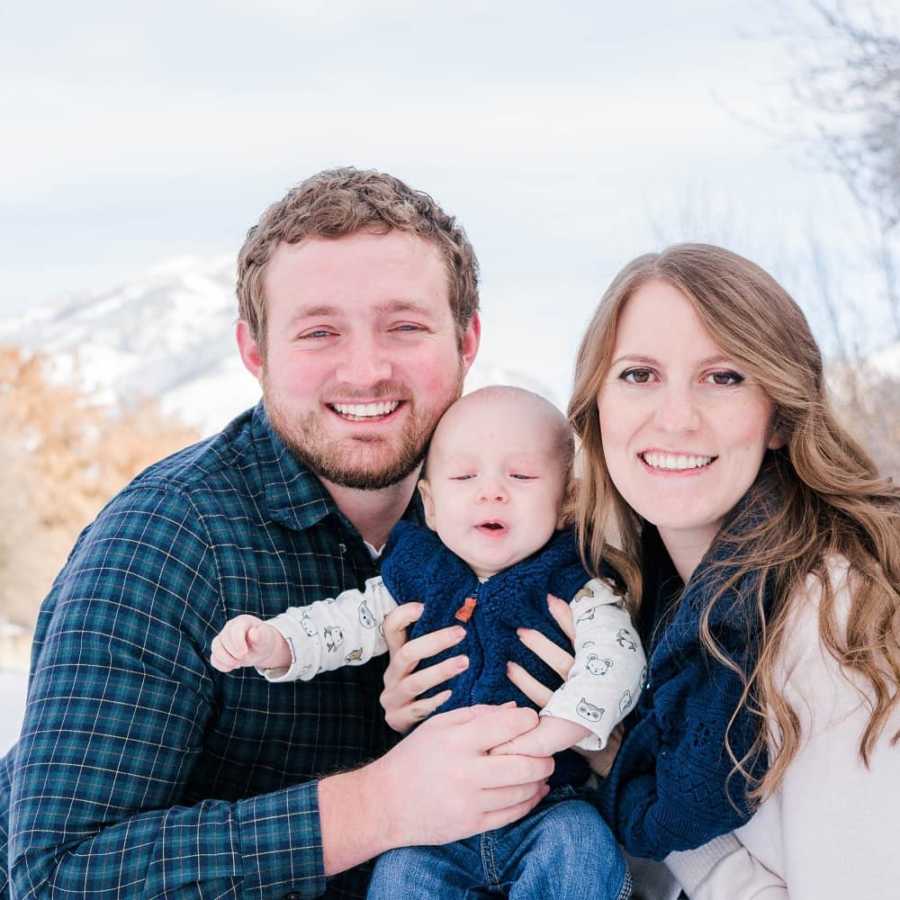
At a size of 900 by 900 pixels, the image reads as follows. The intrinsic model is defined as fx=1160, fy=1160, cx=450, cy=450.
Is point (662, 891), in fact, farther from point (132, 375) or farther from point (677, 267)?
point (132, 375)

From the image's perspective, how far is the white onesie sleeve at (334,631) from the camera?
7.44ft

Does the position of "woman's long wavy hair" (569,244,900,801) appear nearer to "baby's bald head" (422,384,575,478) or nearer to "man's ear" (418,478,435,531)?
"baby's bald head" (422,384,575,478)

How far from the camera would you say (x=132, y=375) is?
92.3 ft

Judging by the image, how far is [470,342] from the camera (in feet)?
9.91

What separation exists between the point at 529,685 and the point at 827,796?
1.86 ft

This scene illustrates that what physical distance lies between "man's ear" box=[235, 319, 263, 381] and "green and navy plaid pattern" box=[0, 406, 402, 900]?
31cm

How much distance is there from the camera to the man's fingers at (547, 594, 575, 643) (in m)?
2.27

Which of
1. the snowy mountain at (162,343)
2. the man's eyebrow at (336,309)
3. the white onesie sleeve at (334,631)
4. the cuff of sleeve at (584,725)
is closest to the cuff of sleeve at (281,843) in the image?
the white onesie sleeve at (334,631)

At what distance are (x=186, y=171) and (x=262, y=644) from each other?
108 feet

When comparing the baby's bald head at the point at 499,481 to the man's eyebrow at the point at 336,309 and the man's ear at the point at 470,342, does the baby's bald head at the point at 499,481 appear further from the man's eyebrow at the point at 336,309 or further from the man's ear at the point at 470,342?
the man's ear at the point at 470,342

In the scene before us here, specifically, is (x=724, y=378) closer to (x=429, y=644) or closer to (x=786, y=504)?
(x=786, y=504)

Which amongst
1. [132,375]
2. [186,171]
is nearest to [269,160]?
[186,171]

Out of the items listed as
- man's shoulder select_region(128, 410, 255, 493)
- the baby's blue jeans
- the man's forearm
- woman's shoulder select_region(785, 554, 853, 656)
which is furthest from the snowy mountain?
woman's shoulder select_region(785, 554, 853, 656)

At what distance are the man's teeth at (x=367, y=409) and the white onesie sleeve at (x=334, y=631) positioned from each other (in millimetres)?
394
